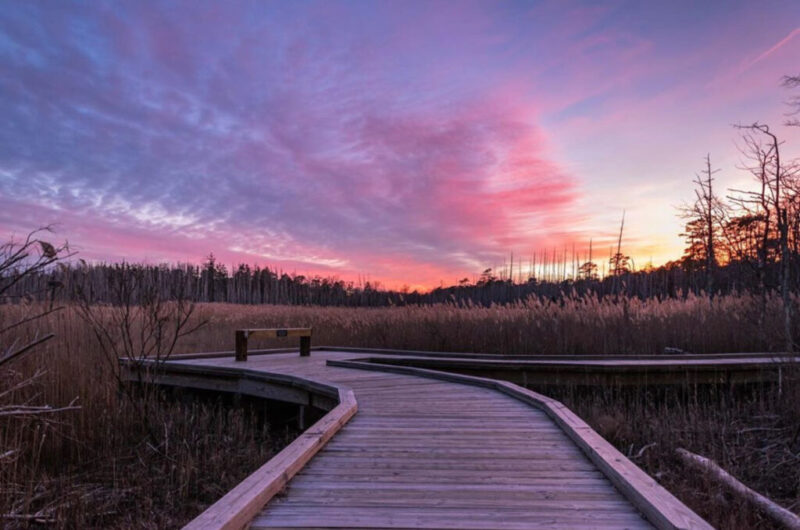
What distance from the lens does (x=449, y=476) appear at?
8.93 feet

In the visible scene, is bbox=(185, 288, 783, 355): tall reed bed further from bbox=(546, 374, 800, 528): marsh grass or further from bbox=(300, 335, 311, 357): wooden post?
bbox=(300, 335, 311, 357): wooden post

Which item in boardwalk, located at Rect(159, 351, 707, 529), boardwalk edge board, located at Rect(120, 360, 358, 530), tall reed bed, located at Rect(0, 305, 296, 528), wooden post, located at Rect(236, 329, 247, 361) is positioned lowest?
tall reed bed, located at Rect(0, 305, 296, 528)

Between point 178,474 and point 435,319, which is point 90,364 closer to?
point 178,474

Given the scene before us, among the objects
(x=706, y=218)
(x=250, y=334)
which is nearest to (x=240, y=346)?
A: (x=250, y=334)

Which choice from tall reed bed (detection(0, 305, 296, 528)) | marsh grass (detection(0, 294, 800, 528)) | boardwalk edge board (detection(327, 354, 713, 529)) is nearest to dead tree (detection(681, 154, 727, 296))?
marsh grass (detection(0, 294, 800, 528))

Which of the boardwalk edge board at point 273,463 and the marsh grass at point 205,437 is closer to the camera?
Answer: the boardwalk edge board at point 273,463

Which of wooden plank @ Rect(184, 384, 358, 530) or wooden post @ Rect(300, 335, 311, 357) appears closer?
wooden plank @ Rect(184, 384, 358, 530)

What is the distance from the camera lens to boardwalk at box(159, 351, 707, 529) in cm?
208

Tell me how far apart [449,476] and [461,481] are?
0.10 meters

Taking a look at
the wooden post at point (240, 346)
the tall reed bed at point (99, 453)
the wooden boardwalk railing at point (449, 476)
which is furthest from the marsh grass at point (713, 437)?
the wooden post at point (240, 346)

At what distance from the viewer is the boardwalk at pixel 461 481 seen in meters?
2.08

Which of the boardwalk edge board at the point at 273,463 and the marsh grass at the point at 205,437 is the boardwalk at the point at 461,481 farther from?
the marsh grass at the point at 205,437

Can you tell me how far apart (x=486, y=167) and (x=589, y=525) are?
10986 mm

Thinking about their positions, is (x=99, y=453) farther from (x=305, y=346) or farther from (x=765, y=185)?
(x=765, y=185)
